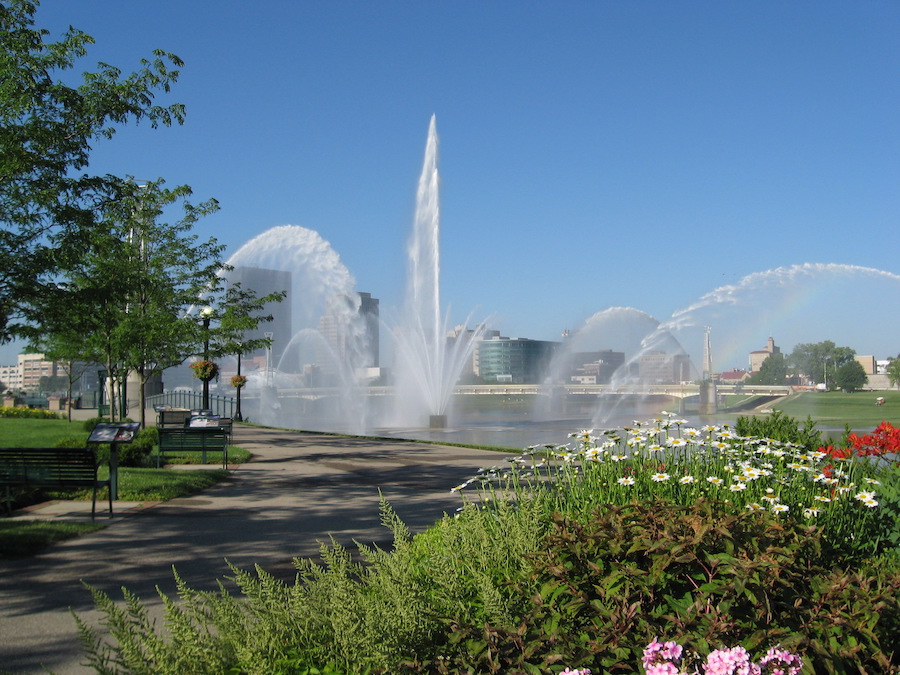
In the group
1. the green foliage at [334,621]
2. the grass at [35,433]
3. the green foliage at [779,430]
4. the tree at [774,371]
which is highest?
the tree at [774,371]

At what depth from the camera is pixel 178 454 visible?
17.3m

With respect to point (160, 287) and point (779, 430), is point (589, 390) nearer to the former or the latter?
point (160, 287)

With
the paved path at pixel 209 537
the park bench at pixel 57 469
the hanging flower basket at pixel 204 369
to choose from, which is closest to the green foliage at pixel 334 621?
the paved path at pixel 209 537

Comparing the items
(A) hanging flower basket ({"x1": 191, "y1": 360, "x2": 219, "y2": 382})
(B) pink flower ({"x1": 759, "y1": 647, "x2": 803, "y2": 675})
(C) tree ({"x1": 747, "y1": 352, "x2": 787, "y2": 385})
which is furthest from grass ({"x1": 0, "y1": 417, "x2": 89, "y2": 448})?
(C) tree ({"x1": 747, "y1": 352, "x2": 787, "y2": 385})

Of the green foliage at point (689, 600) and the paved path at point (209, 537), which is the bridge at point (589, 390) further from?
the green foliage at point (689, 600)

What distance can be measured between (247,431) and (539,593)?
24526mm

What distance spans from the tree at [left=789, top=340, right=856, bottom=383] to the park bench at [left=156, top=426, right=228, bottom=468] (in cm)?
4319


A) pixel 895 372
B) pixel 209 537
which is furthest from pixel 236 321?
pixel 895 372

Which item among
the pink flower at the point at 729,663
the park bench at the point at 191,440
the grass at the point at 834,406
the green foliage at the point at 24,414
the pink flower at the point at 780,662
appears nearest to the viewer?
the pink flower at the point at 729,663

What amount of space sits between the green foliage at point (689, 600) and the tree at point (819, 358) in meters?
48.9

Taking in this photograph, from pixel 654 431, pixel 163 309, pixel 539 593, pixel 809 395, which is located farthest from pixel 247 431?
pixel 809 395

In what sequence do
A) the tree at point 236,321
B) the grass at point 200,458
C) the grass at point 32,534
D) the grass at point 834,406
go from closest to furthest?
the grass at point 32,534
the grass at point 200,458
the tree at point 236,321
the grass at point 834,406

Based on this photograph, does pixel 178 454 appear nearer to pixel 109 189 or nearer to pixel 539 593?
pixel 109 189

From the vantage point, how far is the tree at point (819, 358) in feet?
159
